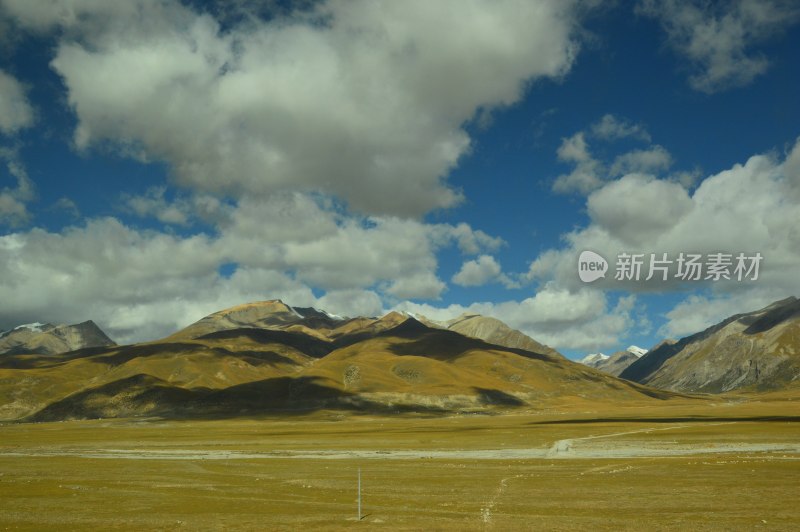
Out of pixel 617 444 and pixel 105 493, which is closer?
pixel 105 493

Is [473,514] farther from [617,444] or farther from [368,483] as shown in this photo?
[617,444]

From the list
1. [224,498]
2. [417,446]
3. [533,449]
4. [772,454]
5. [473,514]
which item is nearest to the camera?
[473,514]

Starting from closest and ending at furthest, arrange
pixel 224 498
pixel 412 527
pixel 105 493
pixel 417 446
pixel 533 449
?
1. pixel 412 527
2. pixel 224 498
3. pixel 105 493
4. pixel 533 449
5. pixel 417 446

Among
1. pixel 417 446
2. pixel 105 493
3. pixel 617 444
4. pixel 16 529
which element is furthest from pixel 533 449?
pixel 16 529

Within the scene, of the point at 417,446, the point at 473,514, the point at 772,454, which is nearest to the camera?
the point at 473,514

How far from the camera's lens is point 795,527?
2423 cm

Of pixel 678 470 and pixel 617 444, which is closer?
pixel 678 470

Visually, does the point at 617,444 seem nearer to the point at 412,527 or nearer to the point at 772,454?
the point at 772,454

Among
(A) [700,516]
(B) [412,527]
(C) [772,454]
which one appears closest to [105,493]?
(B) [412,527]

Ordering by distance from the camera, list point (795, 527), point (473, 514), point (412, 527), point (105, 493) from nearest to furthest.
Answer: point (795, 527) < point (412, 527) < point (473, 514) < point (105, 493)

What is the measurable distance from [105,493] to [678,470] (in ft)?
130

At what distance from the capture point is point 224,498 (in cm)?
3634

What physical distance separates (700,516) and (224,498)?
990 inches

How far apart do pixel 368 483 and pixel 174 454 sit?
4303cm
